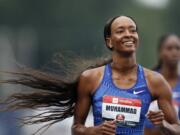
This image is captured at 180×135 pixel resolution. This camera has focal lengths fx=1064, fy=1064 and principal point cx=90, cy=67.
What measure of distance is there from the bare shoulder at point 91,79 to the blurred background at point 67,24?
31.5 feet

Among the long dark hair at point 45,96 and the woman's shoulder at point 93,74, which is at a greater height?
the woman's shoulder at point 93,74

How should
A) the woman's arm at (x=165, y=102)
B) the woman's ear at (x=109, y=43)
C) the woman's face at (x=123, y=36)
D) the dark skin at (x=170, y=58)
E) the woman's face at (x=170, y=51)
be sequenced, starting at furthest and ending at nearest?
1. the woman's face at (x=170, y=51)
2. the dark skin at (x=170, y=58)
3. the woman's ear at (x=109, y=43)
4. the woman's arm at (x=165, y=102)
5. the woman's face at (x=123, y=36)

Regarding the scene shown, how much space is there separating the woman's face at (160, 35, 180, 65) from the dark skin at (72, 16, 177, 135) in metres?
3.91

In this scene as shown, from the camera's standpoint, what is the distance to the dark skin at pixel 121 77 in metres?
9.22

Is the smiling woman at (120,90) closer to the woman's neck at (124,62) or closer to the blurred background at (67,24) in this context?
the woman's neck at (124,62)

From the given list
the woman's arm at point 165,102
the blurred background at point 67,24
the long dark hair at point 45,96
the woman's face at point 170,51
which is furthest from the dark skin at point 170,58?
the blurred background at point 67,24

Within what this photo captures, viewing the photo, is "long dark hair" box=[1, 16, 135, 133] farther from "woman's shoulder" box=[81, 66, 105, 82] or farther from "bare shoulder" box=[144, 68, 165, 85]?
"bare shoulder" box=[144, 68, 165, 85]

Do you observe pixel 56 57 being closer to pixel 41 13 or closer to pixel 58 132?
pixel 58 132

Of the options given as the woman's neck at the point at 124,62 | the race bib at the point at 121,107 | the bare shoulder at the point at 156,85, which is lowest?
the race bib at the point at 121,107

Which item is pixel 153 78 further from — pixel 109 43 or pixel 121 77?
pixel 109 43

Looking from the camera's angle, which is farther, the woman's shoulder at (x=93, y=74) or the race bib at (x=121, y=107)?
the woman's shoulder at (x=93, y=74)

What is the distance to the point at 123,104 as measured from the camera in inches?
364

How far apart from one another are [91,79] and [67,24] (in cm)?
1288

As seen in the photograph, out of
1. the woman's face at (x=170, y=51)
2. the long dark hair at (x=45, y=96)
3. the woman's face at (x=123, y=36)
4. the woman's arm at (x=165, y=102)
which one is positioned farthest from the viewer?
the woman's face at (x=170, y=51)
